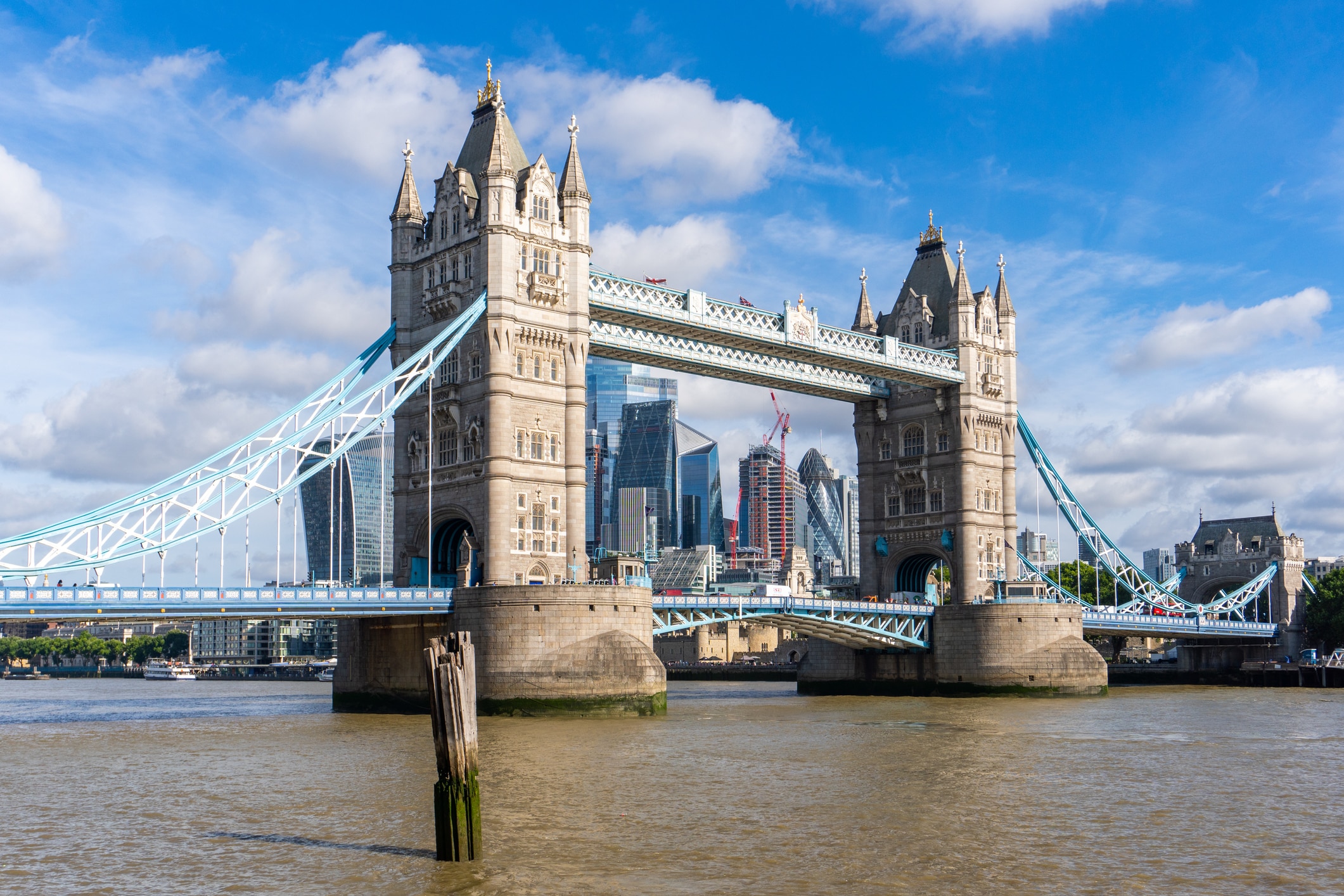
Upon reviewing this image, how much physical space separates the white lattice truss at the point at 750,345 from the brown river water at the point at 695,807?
20139 millimetres

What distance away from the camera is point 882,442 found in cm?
8331

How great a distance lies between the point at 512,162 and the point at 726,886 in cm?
4456

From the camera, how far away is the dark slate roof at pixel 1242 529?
10444cm

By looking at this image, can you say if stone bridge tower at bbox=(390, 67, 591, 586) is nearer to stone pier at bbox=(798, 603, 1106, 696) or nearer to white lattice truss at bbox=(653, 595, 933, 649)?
white lattice truss at bbox=(653, 595, 933, 649)

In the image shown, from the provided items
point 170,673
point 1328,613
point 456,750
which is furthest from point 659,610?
point 170,673

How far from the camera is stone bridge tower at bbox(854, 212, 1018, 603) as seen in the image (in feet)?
260

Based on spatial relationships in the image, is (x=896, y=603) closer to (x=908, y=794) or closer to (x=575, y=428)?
(x=575, y=428)

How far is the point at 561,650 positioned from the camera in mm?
53406

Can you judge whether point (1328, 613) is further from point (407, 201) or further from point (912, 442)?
point (407, 201)

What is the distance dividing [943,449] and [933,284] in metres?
10.5

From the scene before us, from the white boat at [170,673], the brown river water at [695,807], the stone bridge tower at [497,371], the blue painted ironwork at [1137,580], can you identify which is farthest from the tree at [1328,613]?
the white boat at [170,673]

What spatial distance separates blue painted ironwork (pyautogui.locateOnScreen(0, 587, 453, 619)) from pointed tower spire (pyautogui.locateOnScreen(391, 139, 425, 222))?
18624 millimetres

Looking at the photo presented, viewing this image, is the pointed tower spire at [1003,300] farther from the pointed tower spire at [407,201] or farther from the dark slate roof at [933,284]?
the pointed tower spire at [407,201]

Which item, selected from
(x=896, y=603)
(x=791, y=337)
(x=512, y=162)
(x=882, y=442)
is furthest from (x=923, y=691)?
(x=512, y=162)
